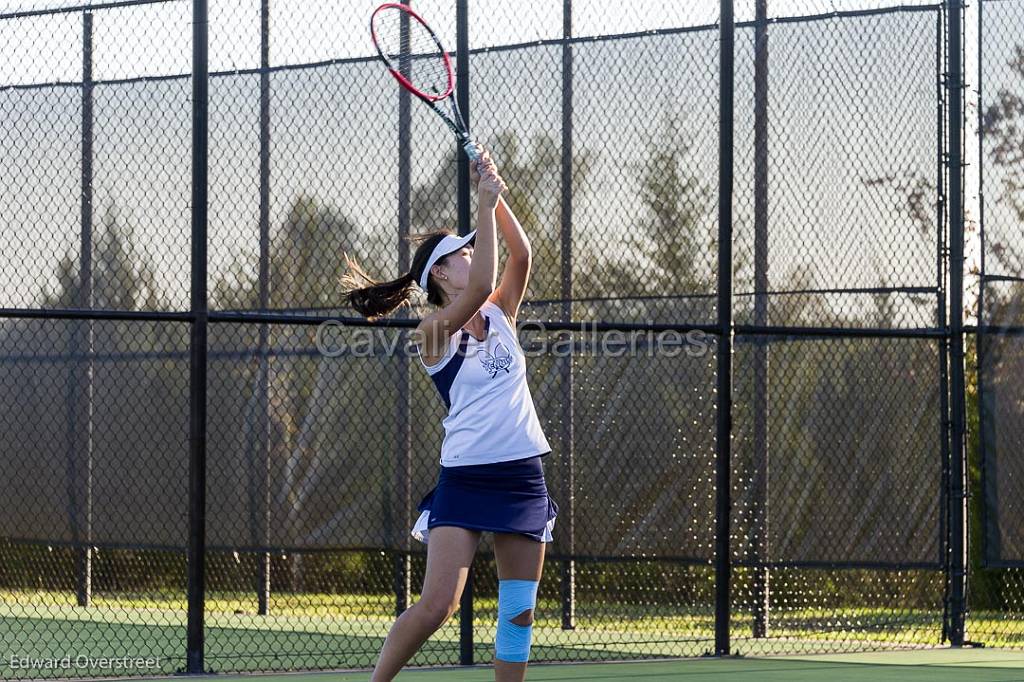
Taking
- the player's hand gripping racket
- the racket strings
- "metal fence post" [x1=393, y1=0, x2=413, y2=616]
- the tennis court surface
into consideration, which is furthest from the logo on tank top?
"metal fence post" [x1=393, y1=0, x2=413, y2=616]

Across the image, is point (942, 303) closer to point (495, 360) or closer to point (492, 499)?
point (495, 360)

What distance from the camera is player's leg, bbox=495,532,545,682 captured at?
4488mm

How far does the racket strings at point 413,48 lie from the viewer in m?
6.20

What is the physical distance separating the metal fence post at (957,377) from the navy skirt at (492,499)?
375cm

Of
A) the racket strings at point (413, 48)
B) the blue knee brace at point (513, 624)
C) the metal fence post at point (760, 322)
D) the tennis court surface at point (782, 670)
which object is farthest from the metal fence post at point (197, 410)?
the metal fence post at point (760, 322)

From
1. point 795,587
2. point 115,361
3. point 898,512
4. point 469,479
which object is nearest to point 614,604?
point 795,587

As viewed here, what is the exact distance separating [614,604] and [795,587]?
1.03m

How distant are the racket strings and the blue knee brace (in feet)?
7.46

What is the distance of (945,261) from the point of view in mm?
7816

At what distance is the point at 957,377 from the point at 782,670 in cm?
181

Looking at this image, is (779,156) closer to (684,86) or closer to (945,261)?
(684,86)

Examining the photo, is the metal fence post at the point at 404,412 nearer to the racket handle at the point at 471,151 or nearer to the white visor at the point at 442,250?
the racket handle at the point at 471,151

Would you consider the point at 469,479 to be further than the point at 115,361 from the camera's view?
No

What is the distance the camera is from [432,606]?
433 cm
